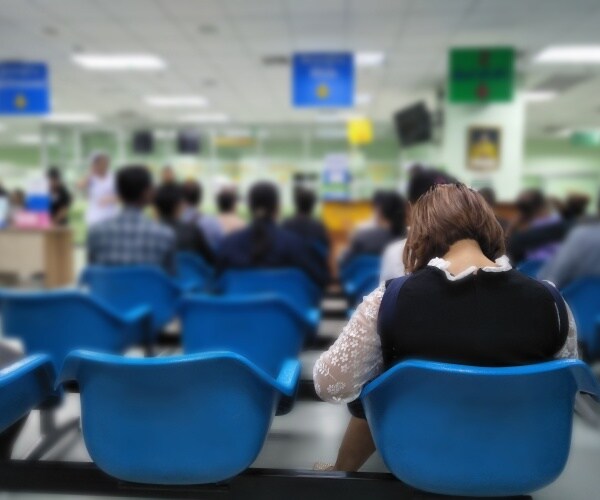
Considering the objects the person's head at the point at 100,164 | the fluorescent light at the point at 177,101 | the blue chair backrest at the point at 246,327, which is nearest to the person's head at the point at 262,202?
the blue chair backrest at the point at 246,327

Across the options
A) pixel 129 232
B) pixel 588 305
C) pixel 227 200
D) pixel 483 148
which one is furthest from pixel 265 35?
pixel 588 305

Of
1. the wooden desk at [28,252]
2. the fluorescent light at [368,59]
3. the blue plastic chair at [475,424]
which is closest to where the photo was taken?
the blue plastic chair at [475,424]

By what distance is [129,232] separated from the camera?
9.77 ft

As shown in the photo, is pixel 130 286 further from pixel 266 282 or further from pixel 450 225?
pixel 450 225

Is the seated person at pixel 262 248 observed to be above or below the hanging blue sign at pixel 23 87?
below

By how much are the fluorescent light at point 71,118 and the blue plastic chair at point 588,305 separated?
35.9ft

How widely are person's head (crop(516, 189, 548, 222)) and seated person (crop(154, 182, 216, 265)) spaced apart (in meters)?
2.36

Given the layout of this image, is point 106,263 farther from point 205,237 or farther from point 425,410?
point 425,410

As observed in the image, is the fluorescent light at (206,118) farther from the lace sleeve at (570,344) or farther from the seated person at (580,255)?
the lace sleeve at (570,344)

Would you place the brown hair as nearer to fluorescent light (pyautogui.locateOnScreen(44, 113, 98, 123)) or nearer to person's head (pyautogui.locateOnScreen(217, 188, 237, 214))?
person's head (pyautogui.locateOnScreen(217, 188, 237, 214))

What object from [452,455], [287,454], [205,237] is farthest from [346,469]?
[205,237]

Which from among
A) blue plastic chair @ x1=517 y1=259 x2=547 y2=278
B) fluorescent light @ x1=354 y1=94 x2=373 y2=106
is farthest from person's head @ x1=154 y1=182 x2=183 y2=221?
fluorescent light @ x1=354 y1=94 x2=373 y2=106

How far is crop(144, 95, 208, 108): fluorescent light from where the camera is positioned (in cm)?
963

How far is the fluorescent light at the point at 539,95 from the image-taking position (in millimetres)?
9000
